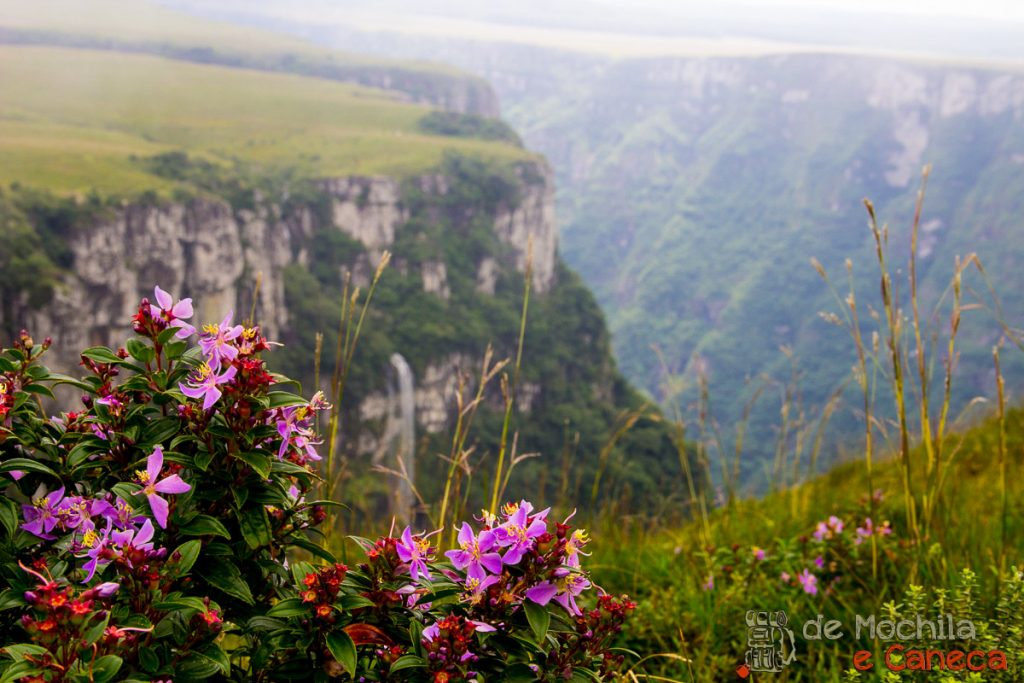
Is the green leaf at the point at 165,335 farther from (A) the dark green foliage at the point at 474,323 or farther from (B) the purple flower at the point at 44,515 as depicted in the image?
(A) the dark green foliage at the point at 474,323

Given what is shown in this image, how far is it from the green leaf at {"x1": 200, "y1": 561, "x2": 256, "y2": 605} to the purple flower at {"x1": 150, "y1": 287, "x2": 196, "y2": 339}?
0.31 metres

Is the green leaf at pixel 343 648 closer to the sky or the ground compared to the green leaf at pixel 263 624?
closer to the sky

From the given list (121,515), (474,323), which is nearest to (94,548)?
(121,515)

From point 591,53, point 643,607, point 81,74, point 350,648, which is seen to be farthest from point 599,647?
point 591,53

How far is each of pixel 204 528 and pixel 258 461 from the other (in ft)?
0.33

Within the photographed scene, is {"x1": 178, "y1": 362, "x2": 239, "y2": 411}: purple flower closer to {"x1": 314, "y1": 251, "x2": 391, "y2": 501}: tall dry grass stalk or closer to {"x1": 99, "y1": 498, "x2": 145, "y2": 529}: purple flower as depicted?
{"x1": 99, "y1": 498, "x2": 145, "y2": 529}: purple flower

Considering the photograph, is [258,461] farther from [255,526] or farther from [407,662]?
[407,662]

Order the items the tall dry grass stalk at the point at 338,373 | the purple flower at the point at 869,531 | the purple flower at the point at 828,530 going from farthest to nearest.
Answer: the purple flower at the point at 828,530, the purple flower at the point at 869,531, the tall dry grass stalk at the point at 338,373

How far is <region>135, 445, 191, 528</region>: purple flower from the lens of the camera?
935 mm

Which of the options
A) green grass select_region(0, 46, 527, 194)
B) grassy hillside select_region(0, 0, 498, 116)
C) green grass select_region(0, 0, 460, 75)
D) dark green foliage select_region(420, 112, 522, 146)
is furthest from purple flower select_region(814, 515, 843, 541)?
green grass select_region(0, 0, 460, 75)

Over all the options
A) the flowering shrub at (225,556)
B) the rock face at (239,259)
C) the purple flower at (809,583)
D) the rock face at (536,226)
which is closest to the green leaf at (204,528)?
the flowering shrub at (225,556)

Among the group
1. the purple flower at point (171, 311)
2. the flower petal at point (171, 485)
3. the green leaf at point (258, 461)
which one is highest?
the purple flower at point (171, 311)

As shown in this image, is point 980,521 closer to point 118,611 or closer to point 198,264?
point 118,611

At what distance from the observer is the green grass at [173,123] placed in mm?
50688
